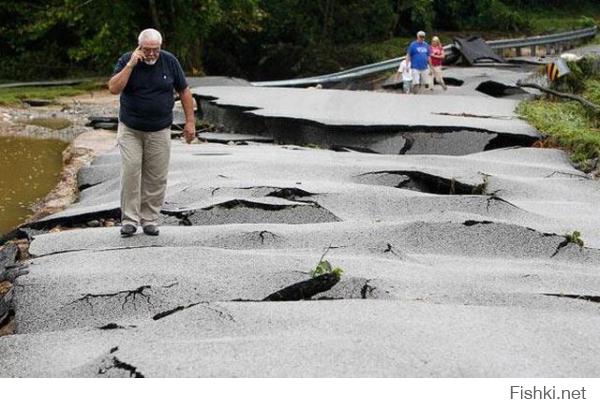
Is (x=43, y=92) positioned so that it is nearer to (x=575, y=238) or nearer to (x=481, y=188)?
(x=481, y=188)

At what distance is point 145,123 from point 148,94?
20 centimetres

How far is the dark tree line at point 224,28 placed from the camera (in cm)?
2434

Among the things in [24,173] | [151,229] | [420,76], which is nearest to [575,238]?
[151,229]

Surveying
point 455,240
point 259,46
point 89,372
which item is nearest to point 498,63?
point 259,46

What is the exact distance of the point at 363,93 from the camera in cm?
1599

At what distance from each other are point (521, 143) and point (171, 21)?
1562 cm

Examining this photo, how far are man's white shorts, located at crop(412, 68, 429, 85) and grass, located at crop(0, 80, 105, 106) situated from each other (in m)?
8.70

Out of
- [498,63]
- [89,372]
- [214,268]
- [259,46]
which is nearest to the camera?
[89,372]

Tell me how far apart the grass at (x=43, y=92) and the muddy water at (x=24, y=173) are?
4858mm

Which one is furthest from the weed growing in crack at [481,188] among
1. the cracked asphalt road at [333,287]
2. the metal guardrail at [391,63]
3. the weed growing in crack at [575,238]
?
the metal guardrail at [391,63]

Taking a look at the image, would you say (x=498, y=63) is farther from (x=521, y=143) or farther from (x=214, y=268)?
(x=214, y=268)

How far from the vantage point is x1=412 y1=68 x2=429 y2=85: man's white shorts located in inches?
689

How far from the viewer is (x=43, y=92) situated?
856 inches

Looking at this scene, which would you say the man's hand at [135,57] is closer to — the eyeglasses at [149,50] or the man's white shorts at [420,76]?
the eyeglasses at [149,50]
